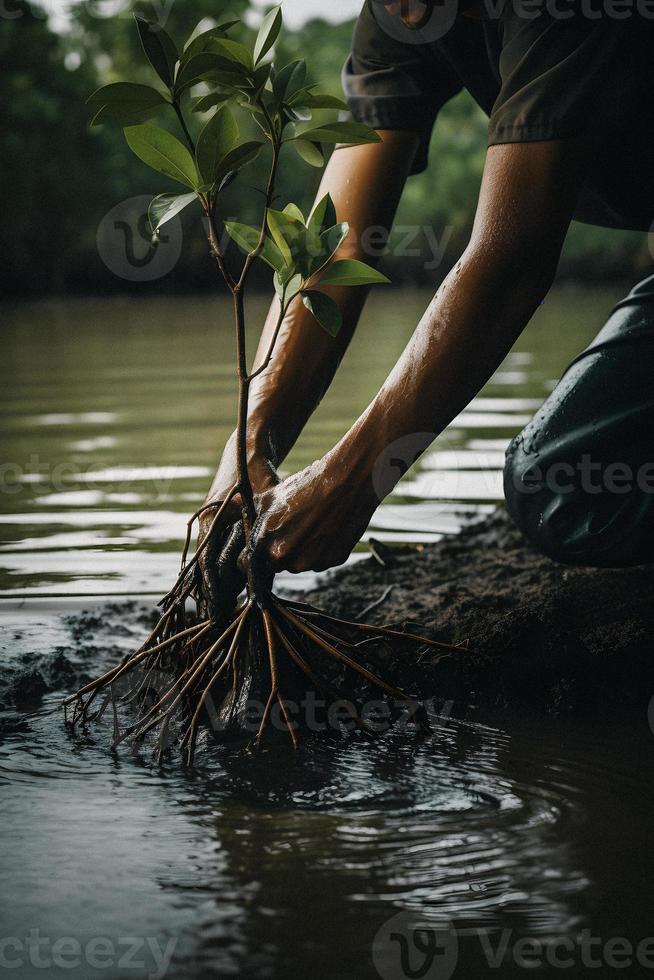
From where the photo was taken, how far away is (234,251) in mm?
19250

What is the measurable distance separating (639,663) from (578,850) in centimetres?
72

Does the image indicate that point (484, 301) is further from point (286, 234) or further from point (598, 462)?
point (598, 462)

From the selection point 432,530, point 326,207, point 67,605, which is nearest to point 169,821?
point 326,207

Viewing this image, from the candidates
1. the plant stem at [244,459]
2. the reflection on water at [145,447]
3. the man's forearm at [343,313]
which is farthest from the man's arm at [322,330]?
the reflection on water at [145,447]

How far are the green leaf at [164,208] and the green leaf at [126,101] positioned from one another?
13cm

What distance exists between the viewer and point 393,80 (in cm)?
232

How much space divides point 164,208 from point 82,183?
2374 centimetres

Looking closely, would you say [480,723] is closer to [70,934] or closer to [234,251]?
[70,934]

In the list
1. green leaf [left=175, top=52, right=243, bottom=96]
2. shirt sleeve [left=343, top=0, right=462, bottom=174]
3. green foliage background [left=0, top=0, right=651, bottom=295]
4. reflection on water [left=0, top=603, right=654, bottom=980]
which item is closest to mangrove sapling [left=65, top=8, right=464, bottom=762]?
green leaf [left=175, top=52, right=243, bottom=96]

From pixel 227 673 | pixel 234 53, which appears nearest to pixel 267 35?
pixel 234 53

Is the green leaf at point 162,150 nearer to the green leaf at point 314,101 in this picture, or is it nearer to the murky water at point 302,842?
the green leaf at point 314,101

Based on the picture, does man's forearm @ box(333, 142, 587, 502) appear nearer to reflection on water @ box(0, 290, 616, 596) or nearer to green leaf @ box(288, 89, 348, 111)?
green leaf @ box(288, 89, 348, 111)

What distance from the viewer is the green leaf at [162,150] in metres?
1.86

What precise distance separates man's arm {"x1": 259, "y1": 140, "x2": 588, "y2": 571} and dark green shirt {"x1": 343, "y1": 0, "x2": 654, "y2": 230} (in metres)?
0.06
